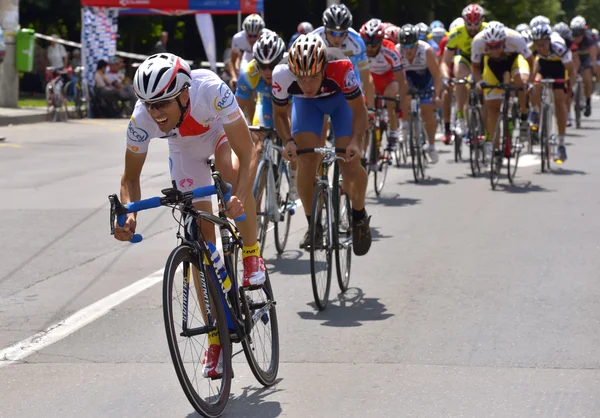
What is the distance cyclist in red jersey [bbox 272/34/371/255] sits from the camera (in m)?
8.26

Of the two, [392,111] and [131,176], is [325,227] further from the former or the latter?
[392,111]

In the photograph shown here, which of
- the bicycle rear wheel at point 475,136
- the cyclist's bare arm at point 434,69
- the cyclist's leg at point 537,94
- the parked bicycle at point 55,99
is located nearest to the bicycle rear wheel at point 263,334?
the bicycle rear wheel at point 475,136

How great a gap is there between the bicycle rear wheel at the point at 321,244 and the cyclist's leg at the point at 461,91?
8.20 metres

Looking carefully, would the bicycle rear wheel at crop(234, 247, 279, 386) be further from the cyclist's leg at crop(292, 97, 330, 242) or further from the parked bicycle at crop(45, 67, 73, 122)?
the parked bicycle at crop(45, 67, 73, 122)

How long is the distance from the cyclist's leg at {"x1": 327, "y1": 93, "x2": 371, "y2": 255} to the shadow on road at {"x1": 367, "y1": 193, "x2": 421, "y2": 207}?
4.66 metres

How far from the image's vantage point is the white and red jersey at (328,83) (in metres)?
8.26

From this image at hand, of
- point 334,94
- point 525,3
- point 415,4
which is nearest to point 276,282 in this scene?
point 334,94

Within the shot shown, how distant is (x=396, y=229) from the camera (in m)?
11.6

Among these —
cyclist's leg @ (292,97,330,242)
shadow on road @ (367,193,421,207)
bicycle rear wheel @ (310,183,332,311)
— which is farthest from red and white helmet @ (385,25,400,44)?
bicycle rear wheel @ (310,183,332,311)

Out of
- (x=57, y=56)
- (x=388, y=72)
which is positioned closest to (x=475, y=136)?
(x=388, y=72)

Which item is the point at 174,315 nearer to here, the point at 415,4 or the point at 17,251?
the point at 17,251

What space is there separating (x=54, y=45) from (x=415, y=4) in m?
22.8

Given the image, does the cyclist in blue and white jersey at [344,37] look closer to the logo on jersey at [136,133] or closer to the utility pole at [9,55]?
the logo on jersey at [136,133]

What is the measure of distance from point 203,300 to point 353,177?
2.90 metres
